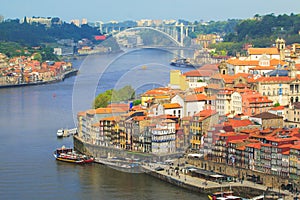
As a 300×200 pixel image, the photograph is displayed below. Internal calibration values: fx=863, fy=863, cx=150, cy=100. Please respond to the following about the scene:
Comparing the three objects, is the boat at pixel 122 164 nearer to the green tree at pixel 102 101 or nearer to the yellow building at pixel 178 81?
the green tree at pixel 102 101

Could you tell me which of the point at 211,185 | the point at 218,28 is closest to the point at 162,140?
the point at 211,185

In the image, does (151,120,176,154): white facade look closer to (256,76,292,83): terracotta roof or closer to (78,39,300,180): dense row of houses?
(78,39,300,180): dense row of houses

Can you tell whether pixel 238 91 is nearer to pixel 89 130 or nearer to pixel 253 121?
pixel 253 121

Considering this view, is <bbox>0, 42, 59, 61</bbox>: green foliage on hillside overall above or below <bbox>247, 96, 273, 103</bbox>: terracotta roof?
above

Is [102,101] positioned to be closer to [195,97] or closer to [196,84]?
[195,97]

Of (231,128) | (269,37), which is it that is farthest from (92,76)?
(231,128)

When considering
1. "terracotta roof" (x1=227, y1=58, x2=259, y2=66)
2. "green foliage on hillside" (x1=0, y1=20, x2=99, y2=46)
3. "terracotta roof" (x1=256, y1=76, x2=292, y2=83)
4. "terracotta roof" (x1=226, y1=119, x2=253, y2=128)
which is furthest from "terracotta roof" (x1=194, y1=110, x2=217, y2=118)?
"green foliage on hillside" (x1=0, y1=20, x2=99, y2=46)

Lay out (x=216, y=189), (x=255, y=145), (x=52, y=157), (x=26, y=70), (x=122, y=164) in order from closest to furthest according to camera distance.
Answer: (x=216, y=189) < (x=255, y=145) < (x=122, y=164) < (x=52, y=157) < (x=26, y=70)
